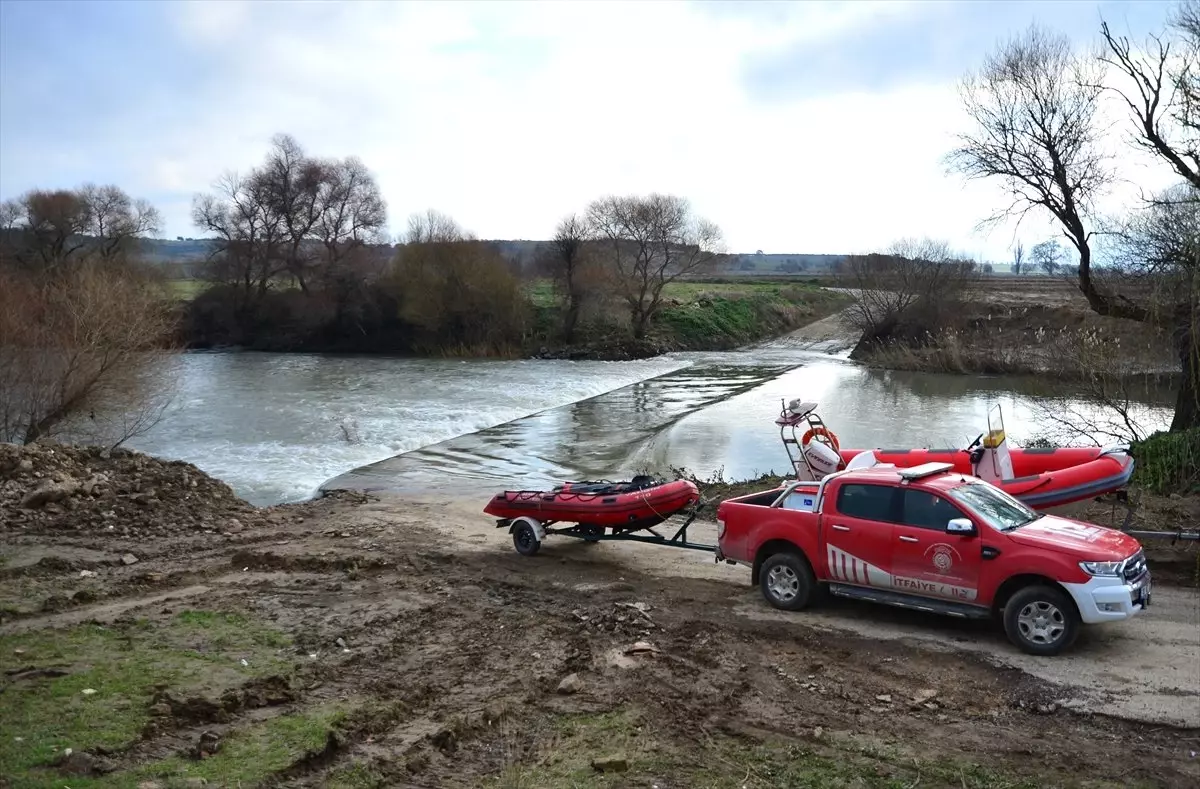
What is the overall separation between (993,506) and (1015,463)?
4.52 m

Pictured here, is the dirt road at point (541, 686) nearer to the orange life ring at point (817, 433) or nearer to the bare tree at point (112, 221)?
the orange life ring at point (817, 433)

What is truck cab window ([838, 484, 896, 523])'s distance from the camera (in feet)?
31.5

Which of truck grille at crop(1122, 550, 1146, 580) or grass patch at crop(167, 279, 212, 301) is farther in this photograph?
grass patch at crop(167, 279, 212, 301)

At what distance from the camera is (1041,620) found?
855cm

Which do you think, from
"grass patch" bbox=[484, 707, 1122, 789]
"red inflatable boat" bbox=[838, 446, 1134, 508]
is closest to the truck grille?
"red inflatable boat" bbox=[838, 446, 1134, 508]

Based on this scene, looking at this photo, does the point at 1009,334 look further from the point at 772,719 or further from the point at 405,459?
the point at 772,719

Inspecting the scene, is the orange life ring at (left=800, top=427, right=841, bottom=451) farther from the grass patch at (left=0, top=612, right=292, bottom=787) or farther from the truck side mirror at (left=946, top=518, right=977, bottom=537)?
the grass patch at (left=0, top=612, right=292, bottom=787)

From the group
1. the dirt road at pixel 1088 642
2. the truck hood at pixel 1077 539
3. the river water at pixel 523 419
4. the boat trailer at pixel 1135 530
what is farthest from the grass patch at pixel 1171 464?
the river water at pixel 523 419

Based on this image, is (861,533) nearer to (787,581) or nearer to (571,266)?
(787,581)

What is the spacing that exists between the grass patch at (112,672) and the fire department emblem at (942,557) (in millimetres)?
6231

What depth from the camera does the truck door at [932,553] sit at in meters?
8.92

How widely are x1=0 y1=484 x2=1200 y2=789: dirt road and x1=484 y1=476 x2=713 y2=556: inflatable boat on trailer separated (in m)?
0.66

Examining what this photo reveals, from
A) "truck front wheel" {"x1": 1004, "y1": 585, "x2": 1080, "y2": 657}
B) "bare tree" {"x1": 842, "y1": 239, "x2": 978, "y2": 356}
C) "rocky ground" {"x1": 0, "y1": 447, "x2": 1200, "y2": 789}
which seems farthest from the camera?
"bare tree" {"x1": 842, "y1": 239, "x2": 978, "y2": 356}

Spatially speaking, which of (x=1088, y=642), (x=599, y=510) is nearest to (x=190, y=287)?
(x=599, y=510)
